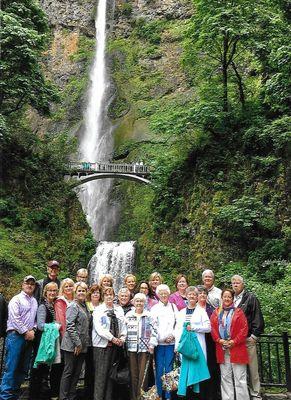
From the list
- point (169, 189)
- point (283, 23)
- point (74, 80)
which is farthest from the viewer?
point (74, 80)

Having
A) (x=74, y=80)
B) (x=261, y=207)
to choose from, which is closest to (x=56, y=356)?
(x=261, y=207)

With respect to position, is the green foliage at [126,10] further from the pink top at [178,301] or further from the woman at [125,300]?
the woman at [125,300]

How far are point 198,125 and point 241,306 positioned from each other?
12.7 meters

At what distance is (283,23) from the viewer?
12852 millimetres

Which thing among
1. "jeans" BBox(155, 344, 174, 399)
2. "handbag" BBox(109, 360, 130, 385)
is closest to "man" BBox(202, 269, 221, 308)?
"jeans" BBox(155, 344, 174, 399)

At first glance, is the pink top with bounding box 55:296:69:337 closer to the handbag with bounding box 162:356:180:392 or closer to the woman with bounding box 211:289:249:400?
the handbag with bounding box 162:356:180:392

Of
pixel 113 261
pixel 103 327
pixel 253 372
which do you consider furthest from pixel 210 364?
pixel 113 261

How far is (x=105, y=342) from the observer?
18.3 feet

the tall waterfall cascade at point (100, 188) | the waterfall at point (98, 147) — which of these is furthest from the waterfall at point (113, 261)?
the waterfall at point (98, 147)

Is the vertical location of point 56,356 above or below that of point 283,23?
below

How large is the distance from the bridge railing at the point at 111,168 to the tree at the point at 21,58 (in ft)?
22.0

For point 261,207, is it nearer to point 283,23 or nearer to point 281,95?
point 281,95

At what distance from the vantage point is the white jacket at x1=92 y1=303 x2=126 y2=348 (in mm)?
5520

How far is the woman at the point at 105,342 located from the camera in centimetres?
550
